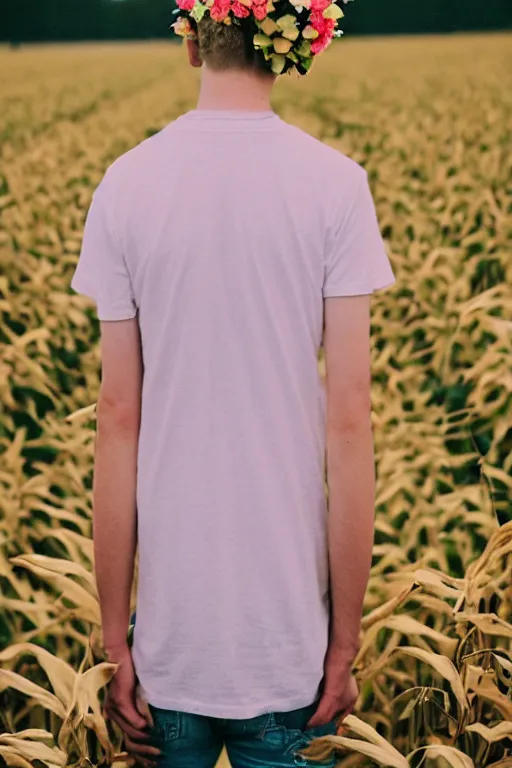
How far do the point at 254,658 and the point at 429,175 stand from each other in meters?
6.46

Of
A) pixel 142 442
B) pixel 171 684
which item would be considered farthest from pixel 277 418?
pixel 171 684

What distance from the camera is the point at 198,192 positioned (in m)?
1.36

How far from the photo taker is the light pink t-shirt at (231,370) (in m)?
1.36

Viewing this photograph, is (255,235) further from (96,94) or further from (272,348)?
(96,94)

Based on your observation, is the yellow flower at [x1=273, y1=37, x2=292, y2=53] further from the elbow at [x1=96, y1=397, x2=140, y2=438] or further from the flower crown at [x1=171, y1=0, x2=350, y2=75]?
the elbow at [x1=96, y1=397, x2=140, y2=438]

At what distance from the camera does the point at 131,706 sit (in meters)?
1.62

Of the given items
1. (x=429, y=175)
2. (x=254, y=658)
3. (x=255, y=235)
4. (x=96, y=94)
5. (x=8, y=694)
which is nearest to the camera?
(x=255, y=235)

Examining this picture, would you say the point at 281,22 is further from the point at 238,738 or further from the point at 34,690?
the point at 34,690

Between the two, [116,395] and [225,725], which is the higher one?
[116,395]

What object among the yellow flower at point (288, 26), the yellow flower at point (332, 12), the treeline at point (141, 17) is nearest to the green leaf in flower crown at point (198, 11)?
the yellow flower at point (288, 26)

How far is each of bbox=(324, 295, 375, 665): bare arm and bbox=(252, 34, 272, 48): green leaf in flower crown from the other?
0.37 m

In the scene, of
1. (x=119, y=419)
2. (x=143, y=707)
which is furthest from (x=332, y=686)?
(x=119, y=419)

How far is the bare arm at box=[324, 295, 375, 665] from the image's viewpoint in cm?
143

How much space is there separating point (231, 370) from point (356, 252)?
240 mm
